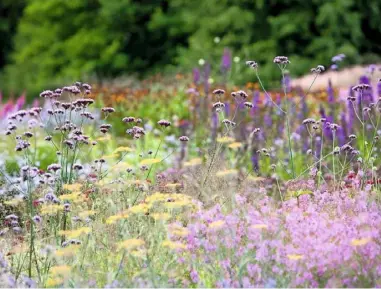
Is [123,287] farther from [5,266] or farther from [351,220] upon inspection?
[351,220]

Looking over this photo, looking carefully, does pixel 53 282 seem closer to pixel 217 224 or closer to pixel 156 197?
pixel 156 197

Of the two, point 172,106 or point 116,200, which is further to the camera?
point 172,106

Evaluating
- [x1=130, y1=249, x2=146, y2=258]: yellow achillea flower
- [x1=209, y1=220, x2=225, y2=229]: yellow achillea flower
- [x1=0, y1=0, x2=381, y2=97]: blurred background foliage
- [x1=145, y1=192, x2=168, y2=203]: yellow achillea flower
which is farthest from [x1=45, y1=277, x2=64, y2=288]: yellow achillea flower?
[x1=0, y1=0, x2=381, y2=97]: blurred background foliage

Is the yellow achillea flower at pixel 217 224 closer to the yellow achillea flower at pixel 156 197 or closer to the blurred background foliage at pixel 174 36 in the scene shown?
the yellow achillea flower at pixel 156 197

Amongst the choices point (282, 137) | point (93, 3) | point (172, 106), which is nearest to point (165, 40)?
point (93, 3)

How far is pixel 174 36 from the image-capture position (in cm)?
2192

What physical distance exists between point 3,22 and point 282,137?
66.0 feet

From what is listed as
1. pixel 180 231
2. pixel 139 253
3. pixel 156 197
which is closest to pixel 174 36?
pixel 156 197

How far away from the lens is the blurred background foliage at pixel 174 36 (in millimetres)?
17328

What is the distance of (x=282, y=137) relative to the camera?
823cm

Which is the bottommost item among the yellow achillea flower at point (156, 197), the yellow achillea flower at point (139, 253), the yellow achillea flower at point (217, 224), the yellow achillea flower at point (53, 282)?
the yellow achillea flower at point (53, 282)

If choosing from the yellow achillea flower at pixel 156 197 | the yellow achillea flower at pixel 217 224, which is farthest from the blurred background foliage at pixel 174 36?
the yellow achillea flower at pixel 217 224

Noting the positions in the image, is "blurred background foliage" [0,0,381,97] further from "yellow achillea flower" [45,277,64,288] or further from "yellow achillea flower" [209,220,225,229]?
"yellow achillea flower" [209,220,225,229]

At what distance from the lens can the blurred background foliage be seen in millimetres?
17328
